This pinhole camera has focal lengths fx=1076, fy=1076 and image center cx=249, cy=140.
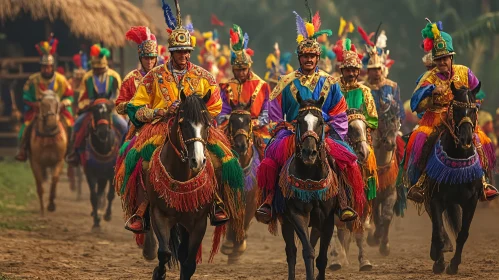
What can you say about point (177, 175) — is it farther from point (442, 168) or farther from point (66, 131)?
point (66, 131)

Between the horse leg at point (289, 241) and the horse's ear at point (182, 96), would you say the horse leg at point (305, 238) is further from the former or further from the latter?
the horse's ear at point (182, 96)

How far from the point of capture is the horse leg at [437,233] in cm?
1219

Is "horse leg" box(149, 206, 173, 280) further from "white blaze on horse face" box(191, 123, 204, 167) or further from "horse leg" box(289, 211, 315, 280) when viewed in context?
"horse leg" box(289, 211, 315, 280)

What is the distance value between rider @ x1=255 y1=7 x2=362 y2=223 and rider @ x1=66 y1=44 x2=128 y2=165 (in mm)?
7276

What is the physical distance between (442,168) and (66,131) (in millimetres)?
10119

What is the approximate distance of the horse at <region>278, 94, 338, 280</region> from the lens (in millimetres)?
10086

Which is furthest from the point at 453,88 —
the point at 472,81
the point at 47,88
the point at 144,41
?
the point at 47,88

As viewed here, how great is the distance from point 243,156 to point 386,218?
2.39m

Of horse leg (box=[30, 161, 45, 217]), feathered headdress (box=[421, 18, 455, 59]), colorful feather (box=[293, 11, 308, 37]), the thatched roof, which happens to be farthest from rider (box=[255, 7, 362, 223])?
the thatched roof

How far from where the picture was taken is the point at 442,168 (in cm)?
1193

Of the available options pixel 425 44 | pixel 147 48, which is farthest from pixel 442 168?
pixel 147 48

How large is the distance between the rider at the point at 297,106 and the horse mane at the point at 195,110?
3.85 ft

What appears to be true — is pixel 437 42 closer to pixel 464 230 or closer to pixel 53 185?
pixel 464 230

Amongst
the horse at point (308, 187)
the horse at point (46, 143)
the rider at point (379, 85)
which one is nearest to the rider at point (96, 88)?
the horse at point (46, 143)
